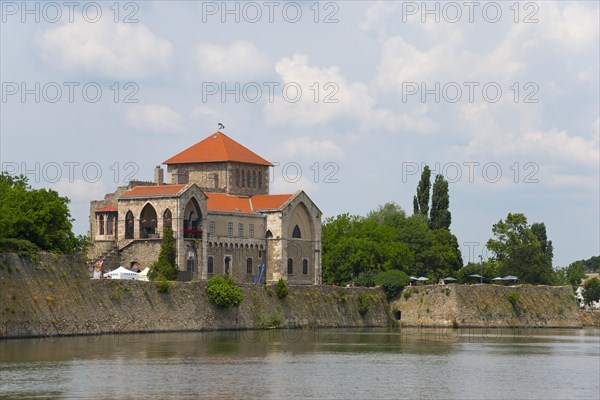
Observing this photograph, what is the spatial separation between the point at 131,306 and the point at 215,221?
21.7 meters

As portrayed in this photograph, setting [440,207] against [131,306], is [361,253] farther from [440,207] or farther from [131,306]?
[131,306]

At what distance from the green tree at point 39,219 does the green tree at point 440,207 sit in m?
54.5

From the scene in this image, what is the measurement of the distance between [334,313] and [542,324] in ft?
62.2

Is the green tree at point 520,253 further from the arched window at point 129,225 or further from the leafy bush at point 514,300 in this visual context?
the arched window at point 129,225

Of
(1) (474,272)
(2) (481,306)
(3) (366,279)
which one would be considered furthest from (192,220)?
(1) (474,272)

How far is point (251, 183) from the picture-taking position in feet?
363

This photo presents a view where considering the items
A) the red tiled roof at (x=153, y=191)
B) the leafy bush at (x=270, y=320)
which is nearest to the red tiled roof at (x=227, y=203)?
the red tiled roof at (x=153, y=191)

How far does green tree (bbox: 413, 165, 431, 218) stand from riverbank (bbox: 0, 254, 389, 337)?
2966cm

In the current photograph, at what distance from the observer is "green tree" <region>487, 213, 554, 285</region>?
387 ft

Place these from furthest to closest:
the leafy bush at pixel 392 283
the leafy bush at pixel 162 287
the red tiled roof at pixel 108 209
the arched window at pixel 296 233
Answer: the arched window at pixel 296 233 < the leafy bush at pixel 392 283 < the red tiled roof at pixel 108 209 < the leafy bush at pixel 162 287

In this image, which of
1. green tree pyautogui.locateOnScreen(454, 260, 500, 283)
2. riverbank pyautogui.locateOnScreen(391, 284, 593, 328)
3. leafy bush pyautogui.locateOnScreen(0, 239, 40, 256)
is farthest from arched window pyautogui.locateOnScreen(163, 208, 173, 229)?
green tree pyautogui.locateOnScreen(454, 260, 500, 283)

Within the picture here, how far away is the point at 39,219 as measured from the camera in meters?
77.5

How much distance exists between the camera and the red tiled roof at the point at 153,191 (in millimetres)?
98375

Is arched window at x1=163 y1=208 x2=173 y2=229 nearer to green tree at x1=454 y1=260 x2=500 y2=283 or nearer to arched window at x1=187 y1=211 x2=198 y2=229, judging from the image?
arched window at x1=187 y1=211 x2=198 y2=229
